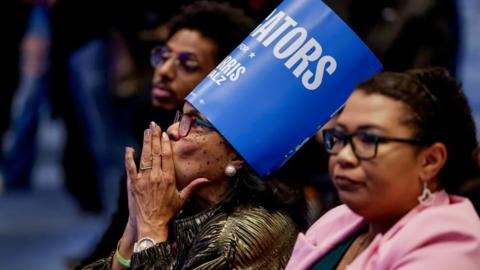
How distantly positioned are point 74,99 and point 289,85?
4530 mm

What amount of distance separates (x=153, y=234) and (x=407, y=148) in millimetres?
937

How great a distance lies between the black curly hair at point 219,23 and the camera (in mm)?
4059

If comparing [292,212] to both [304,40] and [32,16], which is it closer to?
[304,40]

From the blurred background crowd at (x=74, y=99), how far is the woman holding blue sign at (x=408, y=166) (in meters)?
3.10

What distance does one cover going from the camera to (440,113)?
9.61ft

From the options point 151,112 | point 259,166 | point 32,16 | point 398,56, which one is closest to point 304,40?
point 259,166

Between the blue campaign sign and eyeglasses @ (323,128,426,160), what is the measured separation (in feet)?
1.33

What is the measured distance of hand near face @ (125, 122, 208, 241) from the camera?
3.55 m

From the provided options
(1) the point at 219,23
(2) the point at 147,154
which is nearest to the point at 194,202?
(2) the point at 147,154

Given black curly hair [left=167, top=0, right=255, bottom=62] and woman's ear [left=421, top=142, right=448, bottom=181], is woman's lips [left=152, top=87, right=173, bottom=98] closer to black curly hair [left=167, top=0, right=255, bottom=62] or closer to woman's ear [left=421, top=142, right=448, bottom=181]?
black curly hair [left=167, top=0, right=255, bottom=62]

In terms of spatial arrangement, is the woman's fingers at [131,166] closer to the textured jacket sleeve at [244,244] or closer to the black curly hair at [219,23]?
the textured jacket sleeve at [244,244]

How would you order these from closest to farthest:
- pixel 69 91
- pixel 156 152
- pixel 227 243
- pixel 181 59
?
pixel 227 243
pixel 156 152
pixel 181 59
pixel 69 91

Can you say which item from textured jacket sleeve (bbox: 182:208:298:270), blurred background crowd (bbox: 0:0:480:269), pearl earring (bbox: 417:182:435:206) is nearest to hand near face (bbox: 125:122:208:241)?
textured jacket sleeve (bbox: 182:208:298:270)

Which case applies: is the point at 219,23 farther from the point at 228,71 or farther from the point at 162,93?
the point at 228,71
